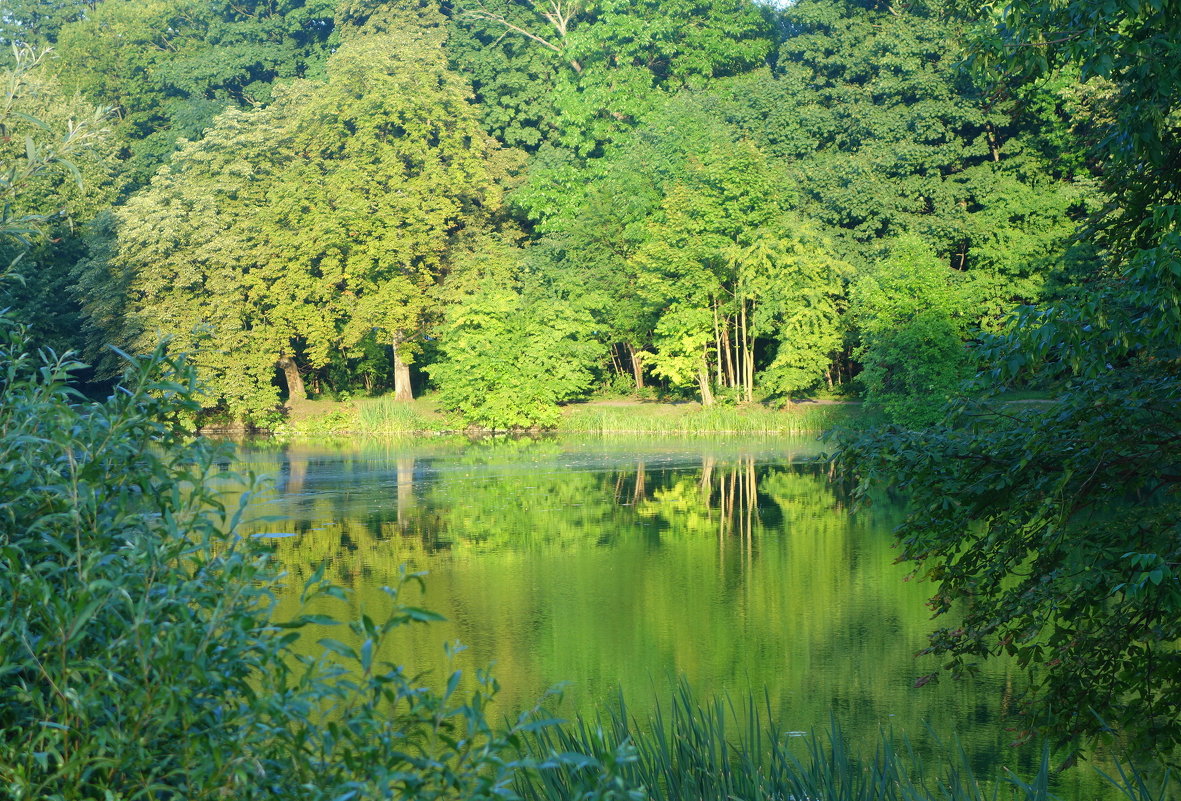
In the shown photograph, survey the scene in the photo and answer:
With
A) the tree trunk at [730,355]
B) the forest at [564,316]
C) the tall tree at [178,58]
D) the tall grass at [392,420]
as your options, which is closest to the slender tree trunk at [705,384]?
the forest at [564,316]

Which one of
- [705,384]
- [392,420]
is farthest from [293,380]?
[705,384]

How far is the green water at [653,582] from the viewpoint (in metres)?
8.34

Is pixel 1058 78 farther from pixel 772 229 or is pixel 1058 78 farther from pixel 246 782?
pixel 246 782

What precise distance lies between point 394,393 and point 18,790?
117 feet

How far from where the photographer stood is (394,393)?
37688 mm

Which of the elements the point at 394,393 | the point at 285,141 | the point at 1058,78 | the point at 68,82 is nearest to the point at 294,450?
the point at 394,393

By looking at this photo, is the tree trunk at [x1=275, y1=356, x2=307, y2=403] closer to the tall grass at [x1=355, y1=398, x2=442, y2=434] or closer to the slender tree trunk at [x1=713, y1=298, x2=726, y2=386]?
the tall grass at [x1=355, y1=398, x2=442, y2=434]

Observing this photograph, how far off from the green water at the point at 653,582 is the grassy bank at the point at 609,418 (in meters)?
6.22

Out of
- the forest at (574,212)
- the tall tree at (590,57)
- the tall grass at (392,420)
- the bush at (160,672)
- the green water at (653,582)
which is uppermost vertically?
the tall tree at (590,57)

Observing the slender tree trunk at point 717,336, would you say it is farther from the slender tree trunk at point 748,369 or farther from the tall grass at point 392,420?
the tall grass at point 392,420

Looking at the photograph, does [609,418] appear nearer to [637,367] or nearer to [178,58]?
[637,367]

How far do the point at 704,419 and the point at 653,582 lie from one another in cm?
1819

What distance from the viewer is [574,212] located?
36.4 meters

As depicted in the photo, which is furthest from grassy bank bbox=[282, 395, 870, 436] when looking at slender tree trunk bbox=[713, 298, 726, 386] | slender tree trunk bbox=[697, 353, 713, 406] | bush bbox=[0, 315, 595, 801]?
bush bbox=[0, 315, 595, 801]
